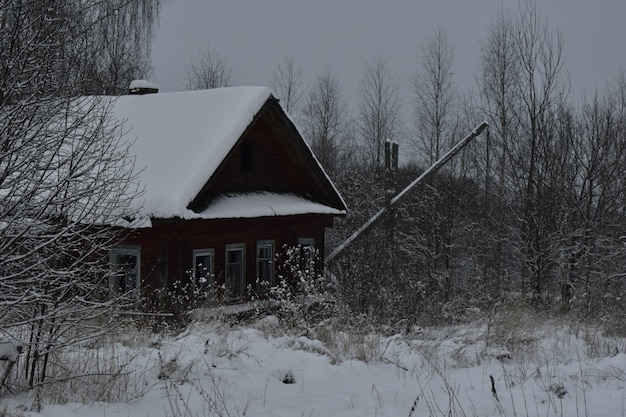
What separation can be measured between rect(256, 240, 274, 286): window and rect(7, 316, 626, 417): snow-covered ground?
21.9 ft

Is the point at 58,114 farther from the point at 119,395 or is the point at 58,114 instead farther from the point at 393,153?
the point at 393,153

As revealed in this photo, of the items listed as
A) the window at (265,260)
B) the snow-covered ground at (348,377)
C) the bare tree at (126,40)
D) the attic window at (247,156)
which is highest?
the bare tree at (126,40)

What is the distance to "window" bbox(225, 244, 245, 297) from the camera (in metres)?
13.3

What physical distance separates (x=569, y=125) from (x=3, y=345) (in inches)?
601

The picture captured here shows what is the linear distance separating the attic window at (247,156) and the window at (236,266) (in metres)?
1.66

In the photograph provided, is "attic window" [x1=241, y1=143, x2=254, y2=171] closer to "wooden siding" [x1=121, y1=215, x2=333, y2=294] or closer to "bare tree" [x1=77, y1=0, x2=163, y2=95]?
"wooden siding" [x1=121, y1=215, x2=333, y2=294]

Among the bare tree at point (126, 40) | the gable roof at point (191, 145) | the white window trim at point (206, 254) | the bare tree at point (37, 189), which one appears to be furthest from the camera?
the bare tree at point (126, 40)

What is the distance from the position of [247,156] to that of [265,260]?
2.20m

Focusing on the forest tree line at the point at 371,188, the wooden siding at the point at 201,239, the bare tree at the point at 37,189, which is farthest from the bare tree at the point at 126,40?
the bare tree at the point at 37,189

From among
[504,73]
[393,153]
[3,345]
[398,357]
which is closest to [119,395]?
[3,345]

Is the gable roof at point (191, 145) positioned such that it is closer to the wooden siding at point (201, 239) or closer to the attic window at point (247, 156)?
the wooden siding at point (201, 239)

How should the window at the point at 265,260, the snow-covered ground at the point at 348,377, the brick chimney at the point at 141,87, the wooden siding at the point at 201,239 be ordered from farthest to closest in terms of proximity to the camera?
the brick chimney at the point at 141,87, the window at the point at 265,260, the wooden siding at the point at 201,239, the snow-covered ground at the point at 348,377

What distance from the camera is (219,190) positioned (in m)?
12.9

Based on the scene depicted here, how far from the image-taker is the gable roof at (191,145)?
36.4ft
